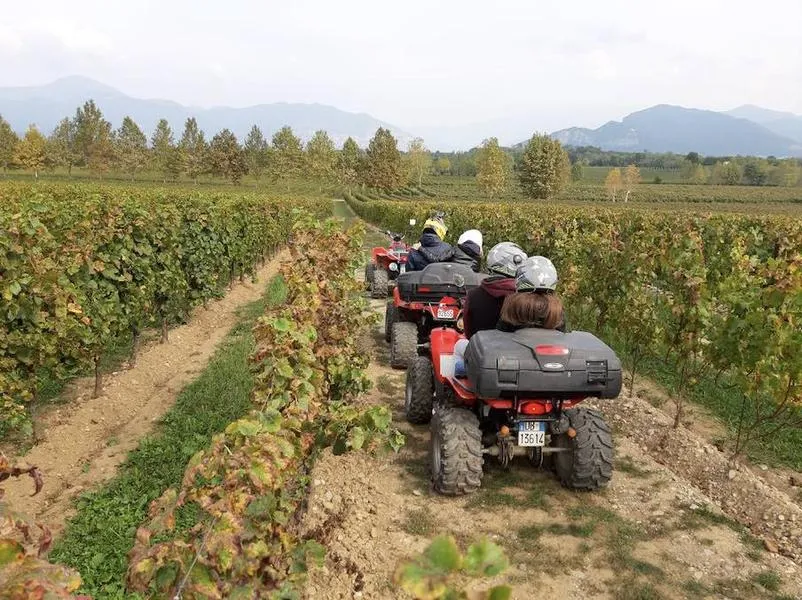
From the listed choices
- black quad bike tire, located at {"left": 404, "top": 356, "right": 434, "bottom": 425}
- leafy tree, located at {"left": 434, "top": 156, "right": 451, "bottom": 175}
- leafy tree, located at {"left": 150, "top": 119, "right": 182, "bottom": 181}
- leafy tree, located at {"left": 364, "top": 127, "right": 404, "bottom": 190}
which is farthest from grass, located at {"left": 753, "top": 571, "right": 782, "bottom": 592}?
leafy tree, located at {"left": 434, "top": 156, "right": 451, "bottom": 175}

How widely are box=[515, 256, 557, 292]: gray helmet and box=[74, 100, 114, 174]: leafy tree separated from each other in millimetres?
72237

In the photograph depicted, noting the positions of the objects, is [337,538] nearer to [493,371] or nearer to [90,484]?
[493,371]

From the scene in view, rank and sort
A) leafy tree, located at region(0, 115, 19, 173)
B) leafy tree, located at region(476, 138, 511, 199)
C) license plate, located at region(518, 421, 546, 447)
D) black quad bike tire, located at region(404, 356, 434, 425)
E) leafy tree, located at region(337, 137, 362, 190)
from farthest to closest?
1. leafy tree, located at region(337, 137, 362, 190)
2. leafy tree, located at region(476, 138, 511, 199)
3. leafy tree, located at region(0, 115, 19, 173)
4. black quad bike tire, located at region(404, 356, 434, 425)
5. license plate, located at region(518, 421, 546, 447)

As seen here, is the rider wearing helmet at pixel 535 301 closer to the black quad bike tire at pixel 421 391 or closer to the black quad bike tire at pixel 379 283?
the black quad bike tire at pixel 421 391

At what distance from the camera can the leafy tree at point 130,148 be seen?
2667 inches

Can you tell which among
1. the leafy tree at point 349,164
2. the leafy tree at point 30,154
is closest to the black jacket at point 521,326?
the leafy tree at point 349,164

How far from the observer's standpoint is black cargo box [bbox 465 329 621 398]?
370 centimetres

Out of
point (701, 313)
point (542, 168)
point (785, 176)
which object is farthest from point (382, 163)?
point (785, 176)

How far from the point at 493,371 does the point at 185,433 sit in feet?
10.6

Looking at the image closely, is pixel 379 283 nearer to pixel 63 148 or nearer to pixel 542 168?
pixel 542 168

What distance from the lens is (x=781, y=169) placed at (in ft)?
322

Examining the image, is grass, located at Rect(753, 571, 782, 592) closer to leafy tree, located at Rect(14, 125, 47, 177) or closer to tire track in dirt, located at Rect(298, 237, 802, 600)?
tire track in dirt, located at Rect(298, 237, 802, 600)

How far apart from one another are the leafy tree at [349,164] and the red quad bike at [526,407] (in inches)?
2789

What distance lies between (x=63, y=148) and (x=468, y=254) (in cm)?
7492
